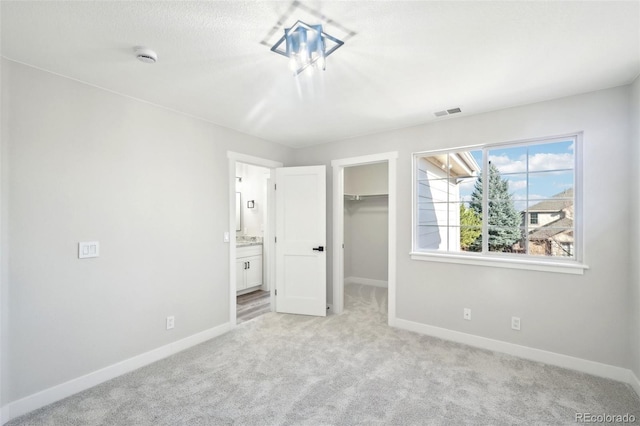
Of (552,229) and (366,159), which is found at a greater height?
(366,159)

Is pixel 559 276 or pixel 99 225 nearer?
pixel 99 225

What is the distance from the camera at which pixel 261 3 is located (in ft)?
4.95

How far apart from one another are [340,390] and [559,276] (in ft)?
7.48

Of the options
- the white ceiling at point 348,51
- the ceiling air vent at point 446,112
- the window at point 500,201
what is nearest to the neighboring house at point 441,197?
the window at point 500,201

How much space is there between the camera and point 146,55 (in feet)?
6.38

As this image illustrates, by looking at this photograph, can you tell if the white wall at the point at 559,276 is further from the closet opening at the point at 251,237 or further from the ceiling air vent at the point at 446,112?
the closet opening at the point at 251,237

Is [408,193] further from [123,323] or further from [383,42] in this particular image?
[123,323]

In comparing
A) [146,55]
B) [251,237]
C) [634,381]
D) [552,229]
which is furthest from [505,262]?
[251,237]

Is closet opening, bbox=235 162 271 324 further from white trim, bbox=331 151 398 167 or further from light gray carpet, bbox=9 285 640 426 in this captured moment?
light gray carpet, bbox=9 285 640 426

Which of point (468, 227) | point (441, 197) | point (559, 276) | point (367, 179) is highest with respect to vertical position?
point (367, 179)

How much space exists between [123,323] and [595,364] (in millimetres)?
4237

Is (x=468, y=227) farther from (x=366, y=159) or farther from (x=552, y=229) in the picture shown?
(x=366, y=159)

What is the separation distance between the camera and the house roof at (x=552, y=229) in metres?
2.77

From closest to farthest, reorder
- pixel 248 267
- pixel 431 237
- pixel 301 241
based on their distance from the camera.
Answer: pixel 431 237 < pixel 301 241 < pixel 248 267
